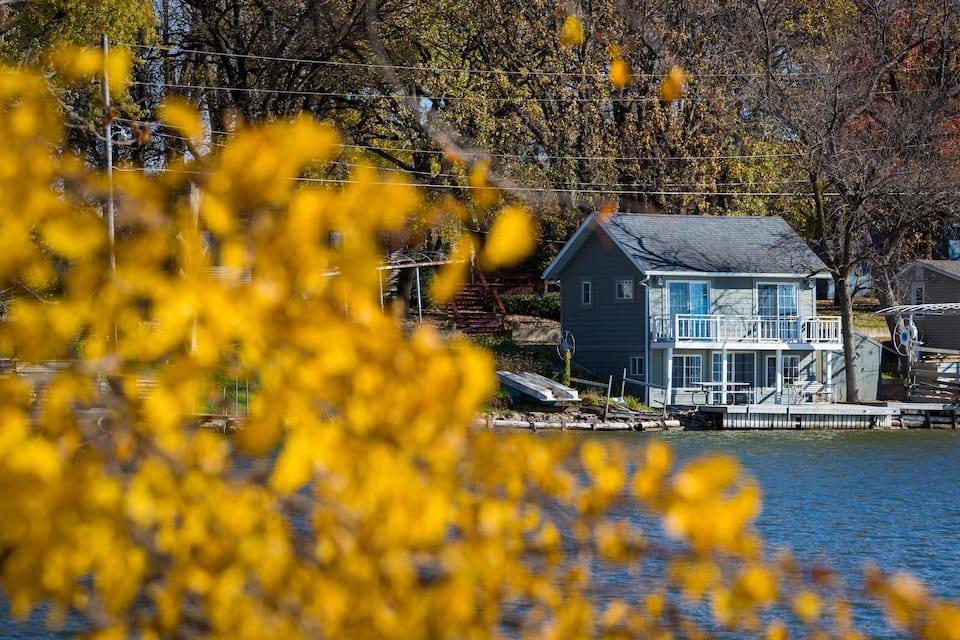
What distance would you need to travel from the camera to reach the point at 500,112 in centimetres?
5141

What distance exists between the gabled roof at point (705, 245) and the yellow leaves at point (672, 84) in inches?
190

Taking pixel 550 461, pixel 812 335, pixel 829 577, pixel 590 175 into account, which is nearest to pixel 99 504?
pixel 550 461

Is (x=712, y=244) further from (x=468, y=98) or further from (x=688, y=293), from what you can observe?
(x=468, y=98)

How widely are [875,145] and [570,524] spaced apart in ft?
145

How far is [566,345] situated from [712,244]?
5.93m

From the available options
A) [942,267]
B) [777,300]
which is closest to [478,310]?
[777,300]

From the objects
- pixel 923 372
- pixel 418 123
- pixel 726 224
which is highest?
pixel 418 123

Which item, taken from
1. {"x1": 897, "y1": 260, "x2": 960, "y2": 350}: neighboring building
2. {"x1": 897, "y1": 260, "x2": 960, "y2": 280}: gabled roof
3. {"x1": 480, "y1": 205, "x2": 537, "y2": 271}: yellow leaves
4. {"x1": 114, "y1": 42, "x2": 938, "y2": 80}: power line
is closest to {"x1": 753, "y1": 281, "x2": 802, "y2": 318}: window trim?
{"x1": 114, "y1": 42, "x2": 938, "y2": 80}: power line

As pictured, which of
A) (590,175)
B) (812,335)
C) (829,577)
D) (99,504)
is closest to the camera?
(99,504)

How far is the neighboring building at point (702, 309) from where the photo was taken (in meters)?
44.9

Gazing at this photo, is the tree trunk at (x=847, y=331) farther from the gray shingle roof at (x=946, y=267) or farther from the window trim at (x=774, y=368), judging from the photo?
the gray shingle roof at (x=946, y=267)

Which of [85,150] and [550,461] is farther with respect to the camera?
[85,150]

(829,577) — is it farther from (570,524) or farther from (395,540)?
(395,540)

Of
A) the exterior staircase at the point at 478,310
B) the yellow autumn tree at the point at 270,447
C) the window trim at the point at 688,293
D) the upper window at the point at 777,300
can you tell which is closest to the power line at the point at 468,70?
the upper window at the point at 777,300
